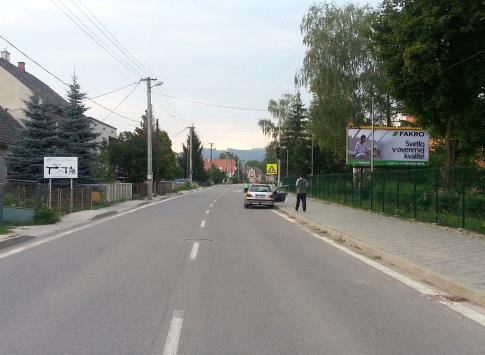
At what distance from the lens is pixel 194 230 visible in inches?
715

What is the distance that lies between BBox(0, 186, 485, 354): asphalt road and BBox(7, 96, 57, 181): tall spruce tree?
1907 centimetres

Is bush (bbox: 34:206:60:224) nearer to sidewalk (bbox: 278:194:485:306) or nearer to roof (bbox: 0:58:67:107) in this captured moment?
sidewalk (bbox: 278:194:485:306)

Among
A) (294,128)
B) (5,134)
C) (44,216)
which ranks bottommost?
(44,216)

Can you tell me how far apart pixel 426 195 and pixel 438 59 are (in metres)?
5.37

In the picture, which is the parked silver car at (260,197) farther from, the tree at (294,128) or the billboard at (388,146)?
the tree at (294,128)

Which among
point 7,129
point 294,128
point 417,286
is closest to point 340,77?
point 7,129

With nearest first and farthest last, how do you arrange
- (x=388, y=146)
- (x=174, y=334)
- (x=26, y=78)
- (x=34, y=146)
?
(x=174, y=334) → (x=34, y=146) → (x=388, y=146) → (x=26, y=78)

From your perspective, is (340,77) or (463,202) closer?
(463,202)

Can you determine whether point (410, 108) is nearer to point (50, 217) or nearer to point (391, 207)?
point (391, 207)

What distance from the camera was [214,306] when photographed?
23.9 ft

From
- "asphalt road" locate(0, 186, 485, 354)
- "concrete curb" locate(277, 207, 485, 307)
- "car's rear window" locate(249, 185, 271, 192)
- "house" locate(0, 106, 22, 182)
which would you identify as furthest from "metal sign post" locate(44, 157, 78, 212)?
"concrete curb" locate(277, 207, 485, 307)

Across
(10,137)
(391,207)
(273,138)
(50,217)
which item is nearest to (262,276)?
(50,217)

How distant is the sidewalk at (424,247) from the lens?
8859mm

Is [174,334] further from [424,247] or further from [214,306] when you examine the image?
[424,247]
